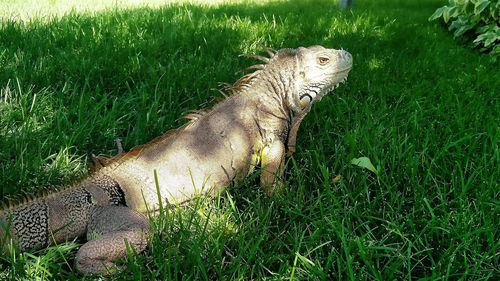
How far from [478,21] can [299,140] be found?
10.4ft

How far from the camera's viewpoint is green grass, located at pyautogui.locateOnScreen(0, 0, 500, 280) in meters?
2.19

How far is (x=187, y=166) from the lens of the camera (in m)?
2.55

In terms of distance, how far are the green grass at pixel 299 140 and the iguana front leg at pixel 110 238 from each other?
A: 2.5 inches

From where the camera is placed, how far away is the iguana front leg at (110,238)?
80.8 inches

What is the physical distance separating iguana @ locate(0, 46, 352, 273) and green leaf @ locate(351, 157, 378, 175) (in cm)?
37

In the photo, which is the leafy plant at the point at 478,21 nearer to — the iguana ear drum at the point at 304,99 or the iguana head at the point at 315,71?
the iguana head at the point at 315,71

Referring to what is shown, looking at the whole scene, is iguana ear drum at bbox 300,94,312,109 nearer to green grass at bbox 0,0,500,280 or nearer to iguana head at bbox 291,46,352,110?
iguana head at bbox 291,46,352,110

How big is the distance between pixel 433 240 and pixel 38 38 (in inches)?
138

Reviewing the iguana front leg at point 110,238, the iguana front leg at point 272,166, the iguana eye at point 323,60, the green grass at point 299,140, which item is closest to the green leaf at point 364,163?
the green grass at point 299,140

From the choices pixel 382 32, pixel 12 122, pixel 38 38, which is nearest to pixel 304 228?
pixel 12 122

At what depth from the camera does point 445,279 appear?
2.05m

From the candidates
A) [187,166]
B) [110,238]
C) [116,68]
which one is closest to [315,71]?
[187,166]

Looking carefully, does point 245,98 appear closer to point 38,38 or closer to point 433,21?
point 38,38

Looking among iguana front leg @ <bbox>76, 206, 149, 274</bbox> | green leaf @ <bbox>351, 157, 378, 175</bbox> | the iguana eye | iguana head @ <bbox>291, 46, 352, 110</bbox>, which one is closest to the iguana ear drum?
iguana head @ <bbox>291, 46, 352, 110</bbox>
